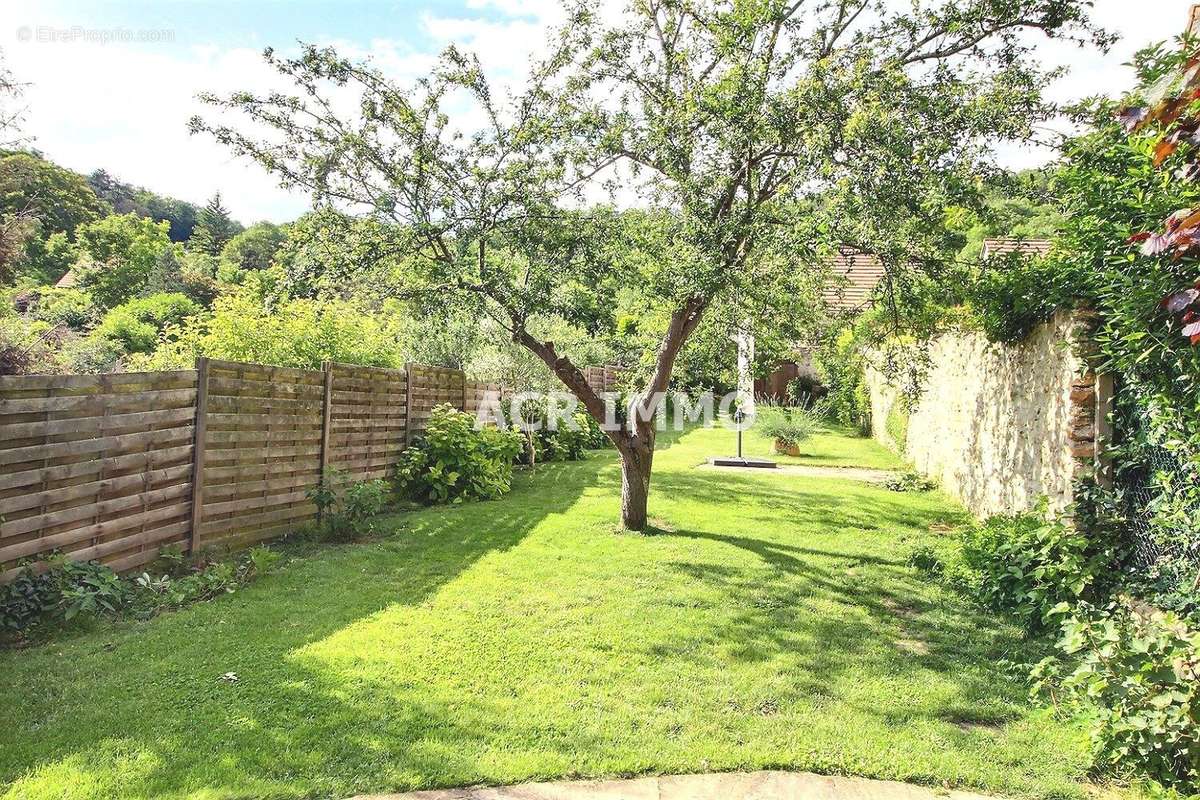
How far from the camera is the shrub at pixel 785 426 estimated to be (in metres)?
13.6

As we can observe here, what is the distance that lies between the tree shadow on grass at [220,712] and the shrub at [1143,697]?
2.66m

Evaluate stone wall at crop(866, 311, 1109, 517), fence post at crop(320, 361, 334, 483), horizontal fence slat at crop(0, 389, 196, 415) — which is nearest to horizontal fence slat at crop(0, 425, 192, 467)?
horizontal fence slat at crop(0, 389, 196, 415)

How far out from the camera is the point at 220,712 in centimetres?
303

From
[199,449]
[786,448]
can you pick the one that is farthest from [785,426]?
[199,449]

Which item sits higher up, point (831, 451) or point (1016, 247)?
point (1016, 247)

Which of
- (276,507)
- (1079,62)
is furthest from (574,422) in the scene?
(1079,62)

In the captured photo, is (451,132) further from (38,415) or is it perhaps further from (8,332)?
(8,332)

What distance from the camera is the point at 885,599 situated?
510 centimetres

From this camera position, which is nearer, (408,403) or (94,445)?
(94,445)

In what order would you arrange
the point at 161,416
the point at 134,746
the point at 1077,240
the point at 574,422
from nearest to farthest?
the point at 134,746
the point at 1077,240
the point at 161,416
the point at 574,422

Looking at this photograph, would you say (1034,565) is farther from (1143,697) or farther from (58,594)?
(58,594)

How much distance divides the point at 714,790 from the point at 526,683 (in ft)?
4.09

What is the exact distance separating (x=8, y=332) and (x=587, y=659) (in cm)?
826

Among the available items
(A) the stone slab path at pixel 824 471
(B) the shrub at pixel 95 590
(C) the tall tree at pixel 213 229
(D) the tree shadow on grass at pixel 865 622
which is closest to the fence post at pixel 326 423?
(B) the shrub at pixel 95 590
